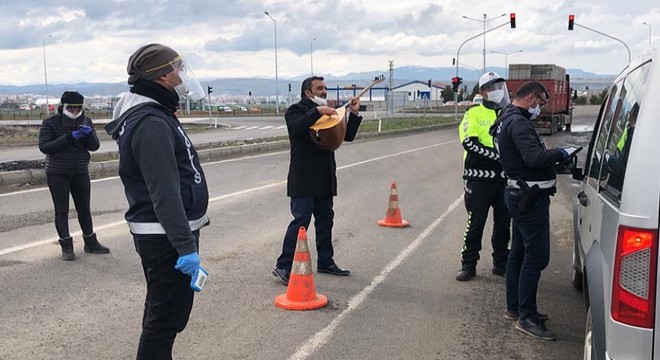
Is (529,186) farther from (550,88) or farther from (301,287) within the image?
(550,88)

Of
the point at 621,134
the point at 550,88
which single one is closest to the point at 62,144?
the point at 621,134

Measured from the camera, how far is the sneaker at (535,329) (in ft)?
15.5

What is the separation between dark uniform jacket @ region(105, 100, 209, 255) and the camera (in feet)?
9.62

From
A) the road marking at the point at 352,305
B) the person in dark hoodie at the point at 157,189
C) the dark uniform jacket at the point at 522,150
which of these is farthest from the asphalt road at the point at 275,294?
the person in dark hoodie at the point at 157,189

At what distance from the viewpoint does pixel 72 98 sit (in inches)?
273

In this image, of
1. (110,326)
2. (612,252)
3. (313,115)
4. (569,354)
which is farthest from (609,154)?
(110,326)

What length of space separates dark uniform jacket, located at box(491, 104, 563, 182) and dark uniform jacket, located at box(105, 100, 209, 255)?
238 centimetres

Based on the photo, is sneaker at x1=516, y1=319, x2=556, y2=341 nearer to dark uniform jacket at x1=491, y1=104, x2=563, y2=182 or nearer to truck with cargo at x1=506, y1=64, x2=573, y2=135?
dark uniform jacket at x1=491, y1=104, x2=563, y2=182

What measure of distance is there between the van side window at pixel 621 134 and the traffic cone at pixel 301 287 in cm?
264

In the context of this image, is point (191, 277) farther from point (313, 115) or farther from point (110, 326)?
point (313, 115)

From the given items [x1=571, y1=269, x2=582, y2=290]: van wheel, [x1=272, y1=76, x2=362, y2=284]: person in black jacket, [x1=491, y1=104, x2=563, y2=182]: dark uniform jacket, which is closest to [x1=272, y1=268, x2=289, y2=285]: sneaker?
[x1=272, y1=76, x2=362, y2=284]: person in black jacket

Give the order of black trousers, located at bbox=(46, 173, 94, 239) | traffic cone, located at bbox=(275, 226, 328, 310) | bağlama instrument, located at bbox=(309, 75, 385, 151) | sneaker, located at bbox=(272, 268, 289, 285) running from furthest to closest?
black trousers, located at bbox=(46, 173, 94, 239) < sneaker, located at bbox=(272, 268, 289, 285) < bağlama instrument, located at bbox=(309, 75, 385, 151) < traffic cone, located at bbox=(275, 226, 328, 310)

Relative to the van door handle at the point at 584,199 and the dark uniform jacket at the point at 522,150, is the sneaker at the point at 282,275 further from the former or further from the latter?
the van door handle at the point at 584,199

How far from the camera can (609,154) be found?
137 inches
